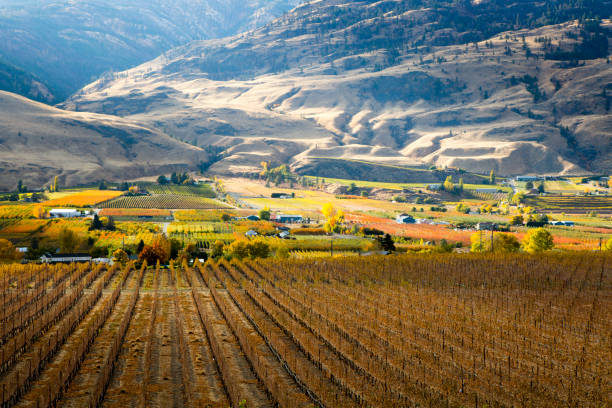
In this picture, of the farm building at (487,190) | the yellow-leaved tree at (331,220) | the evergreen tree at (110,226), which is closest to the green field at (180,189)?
the yellow-leaved tree at (331,220)

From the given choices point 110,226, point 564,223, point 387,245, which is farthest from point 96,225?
point 564,223

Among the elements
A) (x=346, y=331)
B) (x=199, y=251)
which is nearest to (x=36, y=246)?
(x=199, y=251)

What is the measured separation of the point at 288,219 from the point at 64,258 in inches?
2224

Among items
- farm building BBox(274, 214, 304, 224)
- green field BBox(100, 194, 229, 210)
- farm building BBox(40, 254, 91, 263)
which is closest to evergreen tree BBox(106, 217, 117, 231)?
farm building BBox(40, 254, 91, 263)

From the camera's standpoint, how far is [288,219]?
12350 cm

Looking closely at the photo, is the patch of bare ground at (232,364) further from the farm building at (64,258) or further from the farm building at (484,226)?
the farm building at (484,226)

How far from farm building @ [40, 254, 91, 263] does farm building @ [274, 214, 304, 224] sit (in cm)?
5141

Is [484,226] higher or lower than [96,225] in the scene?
higher

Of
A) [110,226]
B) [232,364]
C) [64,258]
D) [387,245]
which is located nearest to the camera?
[232,364]

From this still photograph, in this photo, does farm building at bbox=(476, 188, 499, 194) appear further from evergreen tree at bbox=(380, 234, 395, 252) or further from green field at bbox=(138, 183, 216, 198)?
evergreen tree at bbox=(380, 234, 395, 252)

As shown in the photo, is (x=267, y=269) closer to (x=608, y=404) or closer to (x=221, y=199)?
(x=608, y=404)

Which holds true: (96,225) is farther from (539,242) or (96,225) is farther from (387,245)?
(539,242)

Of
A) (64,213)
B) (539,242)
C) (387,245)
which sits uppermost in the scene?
(64,213)

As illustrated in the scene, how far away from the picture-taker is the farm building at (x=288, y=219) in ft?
401
